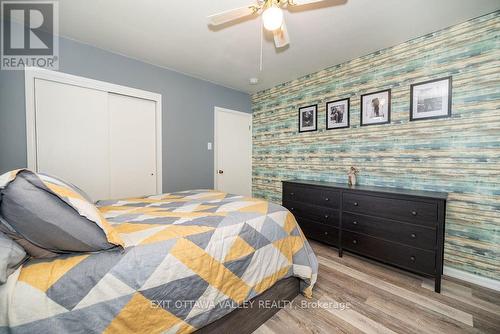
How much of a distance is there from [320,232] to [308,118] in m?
1.73

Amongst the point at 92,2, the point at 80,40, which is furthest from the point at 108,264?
the point at 80,40

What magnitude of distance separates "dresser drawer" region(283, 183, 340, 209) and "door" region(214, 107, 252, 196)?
1.23 metres

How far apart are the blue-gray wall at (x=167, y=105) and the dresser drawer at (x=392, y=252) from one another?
236 cm

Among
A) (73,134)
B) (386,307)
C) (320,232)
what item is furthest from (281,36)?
(73,134)

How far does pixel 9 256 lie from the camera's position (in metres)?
0.77

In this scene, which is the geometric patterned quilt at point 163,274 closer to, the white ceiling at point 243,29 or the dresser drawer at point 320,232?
the dresser drawer at point 320,232

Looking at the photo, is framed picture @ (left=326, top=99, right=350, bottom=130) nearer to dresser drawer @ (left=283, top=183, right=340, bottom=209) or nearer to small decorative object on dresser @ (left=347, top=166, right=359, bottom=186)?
small decorative object on dresser @ (left=347, top=166, right=359, bottom=186)

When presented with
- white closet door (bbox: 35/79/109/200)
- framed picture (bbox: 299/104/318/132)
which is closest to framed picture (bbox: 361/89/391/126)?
framed picture (bbox: 299/104/318/132)

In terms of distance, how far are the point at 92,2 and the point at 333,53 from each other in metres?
2.54

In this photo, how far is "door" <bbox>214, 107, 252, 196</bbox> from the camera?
3.78 m

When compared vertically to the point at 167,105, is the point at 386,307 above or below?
below

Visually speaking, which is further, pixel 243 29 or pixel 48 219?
pixel 243 29

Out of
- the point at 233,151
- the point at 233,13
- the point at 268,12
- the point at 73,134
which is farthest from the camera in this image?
the point at 233,151

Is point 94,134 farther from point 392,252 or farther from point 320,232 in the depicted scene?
point 392,252
